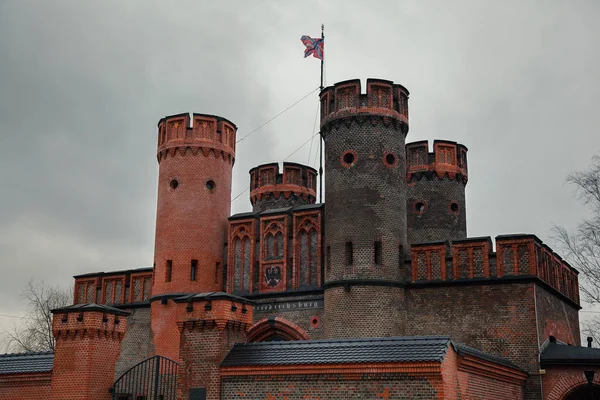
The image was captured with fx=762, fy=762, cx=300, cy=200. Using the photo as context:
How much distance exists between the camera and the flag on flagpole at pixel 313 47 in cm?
3847

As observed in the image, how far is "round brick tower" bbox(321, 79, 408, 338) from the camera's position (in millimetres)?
27453

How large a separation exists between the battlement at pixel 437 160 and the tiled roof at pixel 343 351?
1712 centimetres

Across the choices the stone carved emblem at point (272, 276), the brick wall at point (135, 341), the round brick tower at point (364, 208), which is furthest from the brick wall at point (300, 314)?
the brick wall at point (135, 341)

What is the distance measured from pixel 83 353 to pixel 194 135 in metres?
12.9

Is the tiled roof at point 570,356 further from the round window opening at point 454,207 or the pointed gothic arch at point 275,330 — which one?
the round window opening at point 454,207

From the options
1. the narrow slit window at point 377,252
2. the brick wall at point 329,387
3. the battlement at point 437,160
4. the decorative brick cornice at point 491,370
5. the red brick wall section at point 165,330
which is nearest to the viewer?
the brick wall at point 329,387

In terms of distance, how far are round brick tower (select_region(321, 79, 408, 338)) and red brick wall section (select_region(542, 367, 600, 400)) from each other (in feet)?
17.5

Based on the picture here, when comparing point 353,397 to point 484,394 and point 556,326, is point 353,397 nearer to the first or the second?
point 484,394

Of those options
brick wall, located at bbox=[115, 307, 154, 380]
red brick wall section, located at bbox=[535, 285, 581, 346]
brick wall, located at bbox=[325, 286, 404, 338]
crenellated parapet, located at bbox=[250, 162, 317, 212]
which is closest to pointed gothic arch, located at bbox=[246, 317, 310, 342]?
brick wall, located at bbox=[325, 286, 404, 338]

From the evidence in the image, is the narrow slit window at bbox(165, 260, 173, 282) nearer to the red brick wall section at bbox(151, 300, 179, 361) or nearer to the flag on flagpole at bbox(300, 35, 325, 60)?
the red brick wall section at bbox(151, 300, 179, 361)

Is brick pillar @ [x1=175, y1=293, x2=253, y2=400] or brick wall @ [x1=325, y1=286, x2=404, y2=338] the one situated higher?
brick wall @ [x1=325, y1=286, x2=404, y2=338]

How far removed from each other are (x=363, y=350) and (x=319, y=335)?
30.5ft

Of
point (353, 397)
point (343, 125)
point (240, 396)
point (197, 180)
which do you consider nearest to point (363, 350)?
point (353, 397)

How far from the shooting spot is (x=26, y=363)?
1013 inches
